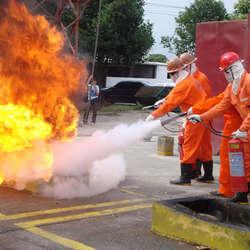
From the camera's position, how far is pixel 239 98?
21.3 feet

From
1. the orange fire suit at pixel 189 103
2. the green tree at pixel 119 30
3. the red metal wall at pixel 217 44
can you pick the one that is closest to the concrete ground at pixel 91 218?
the orange fire suit at pixel 189 103

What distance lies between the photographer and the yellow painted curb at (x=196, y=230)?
471 centimetres

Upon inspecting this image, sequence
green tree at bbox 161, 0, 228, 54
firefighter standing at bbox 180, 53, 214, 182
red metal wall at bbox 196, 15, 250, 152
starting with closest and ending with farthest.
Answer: firefighter standing at bbox 180, 53, 214, 182
red metal wall at bbox 196, 15, 250, 152
green tree at bbox 161, 0, 228, 54

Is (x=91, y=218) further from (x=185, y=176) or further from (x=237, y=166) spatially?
(x=185, y=176)

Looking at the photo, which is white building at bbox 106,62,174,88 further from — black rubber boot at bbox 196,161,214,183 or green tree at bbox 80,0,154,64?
black rubber boot at bbox 196,161,214,183

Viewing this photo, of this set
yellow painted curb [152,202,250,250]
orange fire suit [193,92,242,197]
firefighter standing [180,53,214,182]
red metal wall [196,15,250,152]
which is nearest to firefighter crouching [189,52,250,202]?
orange fire suit [193,92,242,197]

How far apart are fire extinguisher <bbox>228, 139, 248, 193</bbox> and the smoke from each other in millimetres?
1663

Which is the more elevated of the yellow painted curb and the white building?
the white building

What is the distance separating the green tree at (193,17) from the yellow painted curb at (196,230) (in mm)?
32382

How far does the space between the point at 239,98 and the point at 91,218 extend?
2.25m

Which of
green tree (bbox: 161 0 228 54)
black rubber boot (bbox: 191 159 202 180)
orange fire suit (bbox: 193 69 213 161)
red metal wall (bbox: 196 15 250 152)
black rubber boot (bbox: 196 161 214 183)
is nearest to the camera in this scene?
orange fire suit (bbox: 193 69 213 161)

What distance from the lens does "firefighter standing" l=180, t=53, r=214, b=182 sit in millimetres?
8117

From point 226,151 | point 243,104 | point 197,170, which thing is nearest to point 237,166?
point 226,151

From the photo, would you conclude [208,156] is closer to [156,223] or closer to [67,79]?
[67,79]
